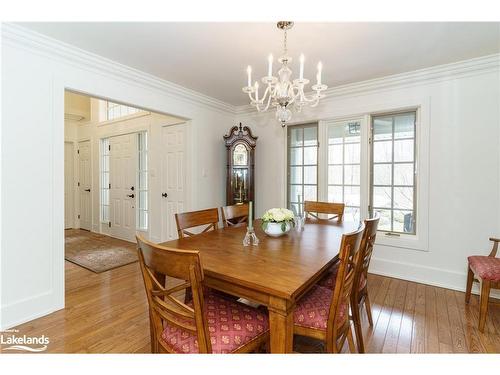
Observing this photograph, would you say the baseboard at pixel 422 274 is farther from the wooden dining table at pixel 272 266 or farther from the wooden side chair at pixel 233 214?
the wooden side chair at pixel 233 214

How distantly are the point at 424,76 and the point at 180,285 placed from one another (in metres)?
3.34

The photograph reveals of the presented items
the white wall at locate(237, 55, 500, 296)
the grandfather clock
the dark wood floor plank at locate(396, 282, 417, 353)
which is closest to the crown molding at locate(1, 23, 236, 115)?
the grandfather clock

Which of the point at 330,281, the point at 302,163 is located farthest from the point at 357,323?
the point at 302,163

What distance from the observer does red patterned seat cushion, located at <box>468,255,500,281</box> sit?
203 centimetres

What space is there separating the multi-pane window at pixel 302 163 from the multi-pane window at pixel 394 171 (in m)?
0.79

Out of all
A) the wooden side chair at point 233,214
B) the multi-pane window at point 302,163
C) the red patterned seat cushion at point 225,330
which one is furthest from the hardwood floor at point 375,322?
the multi-pane window at point 302,163

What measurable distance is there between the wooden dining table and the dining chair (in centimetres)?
12

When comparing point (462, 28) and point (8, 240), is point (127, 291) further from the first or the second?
point (462, 28)

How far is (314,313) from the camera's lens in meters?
1.40

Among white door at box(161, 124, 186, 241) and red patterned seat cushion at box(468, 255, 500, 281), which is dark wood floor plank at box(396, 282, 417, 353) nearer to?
red patterned seat cushion at box(468, 255, 500, 281)

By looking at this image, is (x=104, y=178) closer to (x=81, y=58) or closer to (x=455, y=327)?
(x=81, y=58)

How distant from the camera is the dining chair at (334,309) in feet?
4.06
